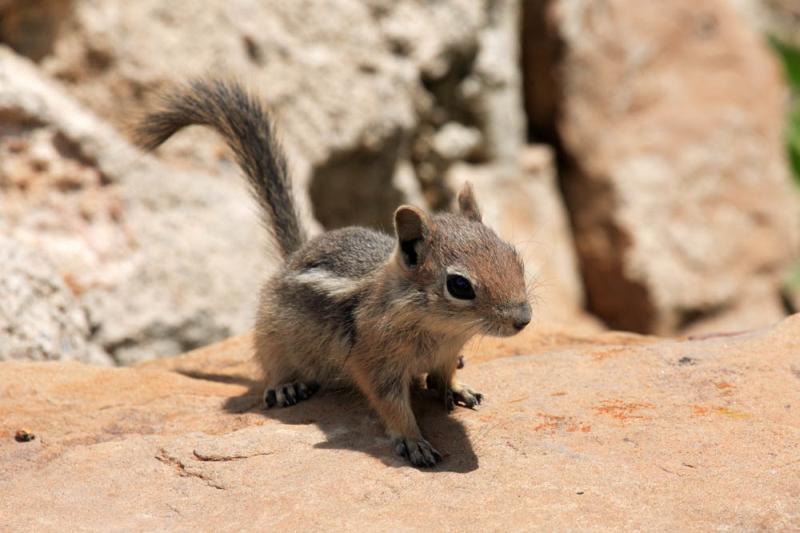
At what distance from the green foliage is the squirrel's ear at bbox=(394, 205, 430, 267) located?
9.69m

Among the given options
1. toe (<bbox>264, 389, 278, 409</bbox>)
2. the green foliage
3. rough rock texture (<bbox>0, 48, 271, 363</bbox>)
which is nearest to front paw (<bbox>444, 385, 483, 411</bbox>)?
toe (<bbox>264, 389, 278, 409</bbox>)

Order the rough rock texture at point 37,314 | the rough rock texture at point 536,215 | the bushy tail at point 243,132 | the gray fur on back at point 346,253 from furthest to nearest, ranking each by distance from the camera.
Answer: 1. the rough rock texture at point 536,215
2. the rough rock texture at point 37,314
3. the bushy tail at point 243,132
4. the gray fur on back at point 346,253

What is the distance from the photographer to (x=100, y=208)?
24.6 ft

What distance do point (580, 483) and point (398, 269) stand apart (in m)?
1.42

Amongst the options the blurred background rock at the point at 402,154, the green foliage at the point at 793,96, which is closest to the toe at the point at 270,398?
the blurred background rock at the point at 402,154

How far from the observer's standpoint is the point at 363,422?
15.8ft

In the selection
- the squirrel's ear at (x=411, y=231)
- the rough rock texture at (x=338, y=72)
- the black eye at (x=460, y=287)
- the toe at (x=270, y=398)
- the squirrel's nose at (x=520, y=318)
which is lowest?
the toe at (x=270, y=398)

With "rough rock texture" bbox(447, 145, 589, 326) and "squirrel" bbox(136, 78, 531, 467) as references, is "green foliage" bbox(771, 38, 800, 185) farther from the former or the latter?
"squirrel" bbox(136, 78, 531, 467)

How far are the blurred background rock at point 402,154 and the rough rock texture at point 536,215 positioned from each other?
0.10 ft

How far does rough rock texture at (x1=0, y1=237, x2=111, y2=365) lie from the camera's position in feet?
20.0

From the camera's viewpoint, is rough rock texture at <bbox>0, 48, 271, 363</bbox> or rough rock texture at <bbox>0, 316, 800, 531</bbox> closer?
rough rock texture at <bbox>0, 316, 800, 531</bbox>

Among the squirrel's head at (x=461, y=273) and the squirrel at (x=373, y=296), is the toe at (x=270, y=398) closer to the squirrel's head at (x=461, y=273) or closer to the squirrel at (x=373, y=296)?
the squirrel at (x=373, y=296)

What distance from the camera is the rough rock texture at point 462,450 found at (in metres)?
3.67

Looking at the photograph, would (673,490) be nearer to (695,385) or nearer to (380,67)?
(695,385)
